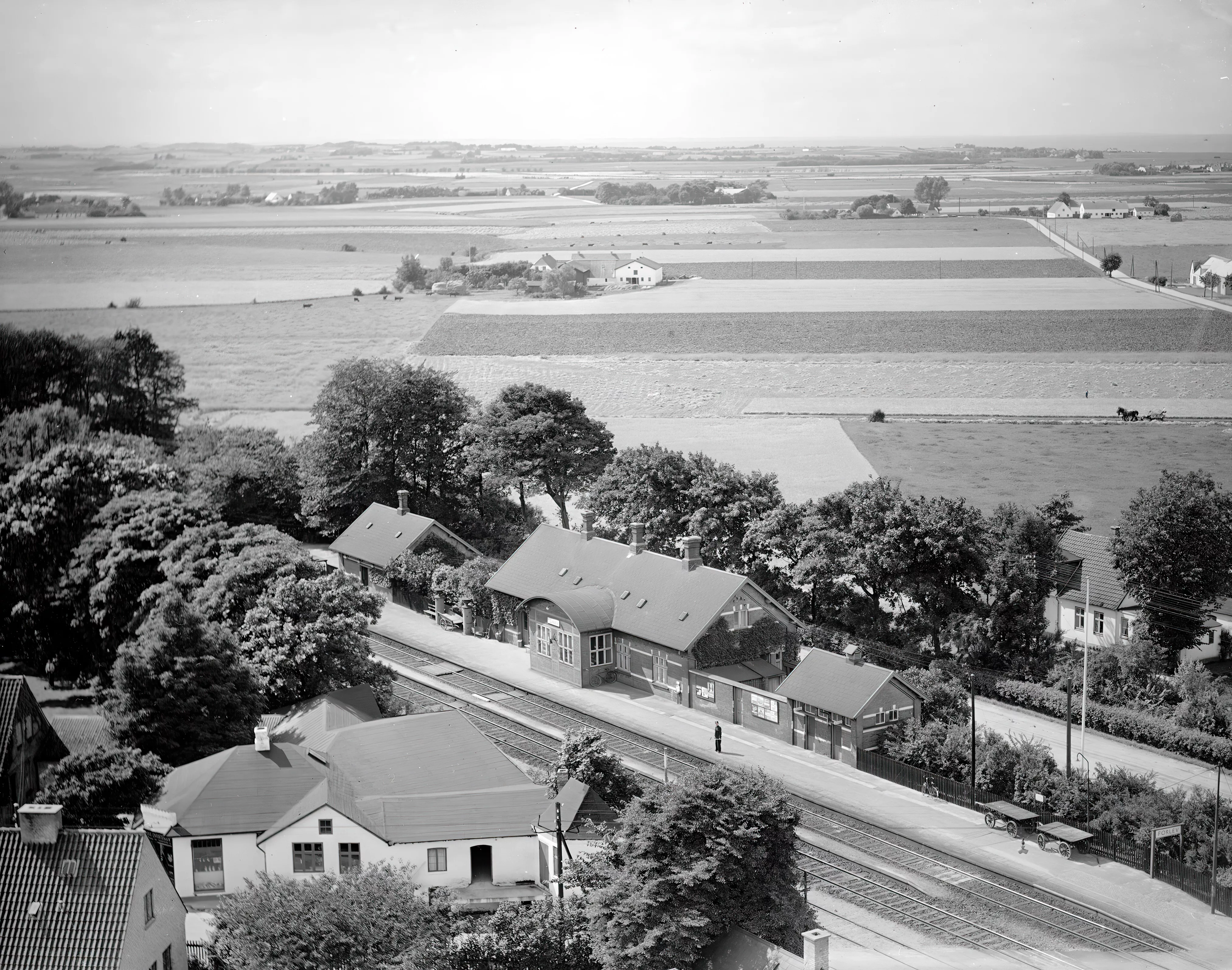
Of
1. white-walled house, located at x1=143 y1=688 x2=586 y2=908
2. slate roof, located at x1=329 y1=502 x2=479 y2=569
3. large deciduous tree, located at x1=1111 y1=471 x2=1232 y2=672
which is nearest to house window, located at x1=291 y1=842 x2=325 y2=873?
white-walled house, located at x1=143 y1=688 x2=586 y2=908

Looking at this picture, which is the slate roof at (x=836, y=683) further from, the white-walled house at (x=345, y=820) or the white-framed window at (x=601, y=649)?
the white-walled house at (x=345, y=820)

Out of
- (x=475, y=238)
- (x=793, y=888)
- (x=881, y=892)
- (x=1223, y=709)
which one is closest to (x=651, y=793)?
(x=793, y=888)

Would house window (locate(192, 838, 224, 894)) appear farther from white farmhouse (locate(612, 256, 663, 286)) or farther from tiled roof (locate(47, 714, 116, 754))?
white farmhouse (locate(612, 256, 663, 286))

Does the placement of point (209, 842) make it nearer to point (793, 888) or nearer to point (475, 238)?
point (793, 888)

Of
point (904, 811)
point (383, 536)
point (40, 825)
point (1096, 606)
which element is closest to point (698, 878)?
point (40, 825)

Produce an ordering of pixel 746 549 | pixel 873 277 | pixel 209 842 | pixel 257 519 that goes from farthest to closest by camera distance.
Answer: pixel 873 277
pixel 257 519
pixel 746 549
pixel 209 842

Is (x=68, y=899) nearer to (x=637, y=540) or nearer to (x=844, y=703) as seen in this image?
(x=844, y=703)
